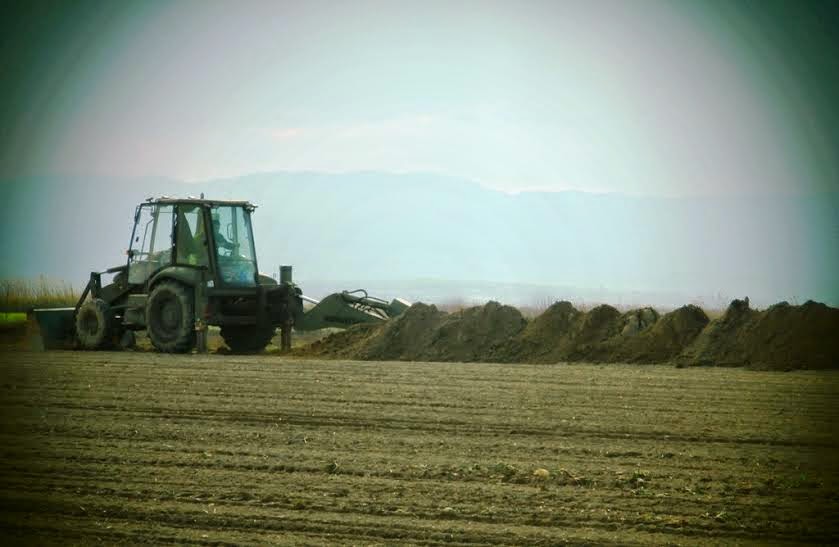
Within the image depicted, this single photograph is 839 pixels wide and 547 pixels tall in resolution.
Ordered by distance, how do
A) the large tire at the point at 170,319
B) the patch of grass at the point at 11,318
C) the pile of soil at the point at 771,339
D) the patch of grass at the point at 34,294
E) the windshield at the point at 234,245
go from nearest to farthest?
the pile of soil at the point at 771,339 < the large tire at the point at 170,319 < the windshield at the point at 234,245 < the patch of grass at the point at 11,318 < the patch of grass at the point at 34,294

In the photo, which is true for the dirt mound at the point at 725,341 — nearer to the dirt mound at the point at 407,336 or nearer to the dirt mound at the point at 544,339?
the dirt mound at the point at 544,339

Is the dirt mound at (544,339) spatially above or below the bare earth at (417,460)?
above

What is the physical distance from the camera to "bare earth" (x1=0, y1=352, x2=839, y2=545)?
6.90m

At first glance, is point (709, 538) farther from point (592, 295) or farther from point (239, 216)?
point (592, 295)

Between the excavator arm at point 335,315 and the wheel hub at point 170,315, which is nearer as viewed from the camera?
the wheel hub at point 170,315

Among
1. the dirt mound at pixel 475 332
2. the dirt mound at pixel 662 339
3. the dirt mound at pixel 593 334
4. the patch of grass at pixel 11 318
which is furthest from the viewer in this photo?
the patch of grass at pixel 11 318

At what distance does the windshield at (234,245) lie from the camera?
19.4 metres

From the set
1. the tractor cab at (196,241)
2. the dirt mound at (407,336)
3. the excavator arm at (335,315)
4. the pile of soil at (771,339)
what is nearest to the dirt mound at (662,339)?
the pile of soil at (771,339)

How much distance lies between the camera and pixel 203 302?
18859 mm

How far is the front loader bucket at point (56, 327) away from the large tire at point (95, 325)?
0.47 m

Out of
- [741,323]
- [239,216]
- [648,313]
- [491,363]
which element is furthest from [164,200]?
[741,323]

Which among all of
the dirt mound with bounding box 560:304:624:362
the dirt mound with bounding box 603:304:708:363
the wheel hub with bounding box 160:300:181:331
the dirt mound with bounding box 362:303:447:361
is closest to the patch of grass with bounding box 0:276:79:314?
the wheel hub with bounding box 160:300:181:331

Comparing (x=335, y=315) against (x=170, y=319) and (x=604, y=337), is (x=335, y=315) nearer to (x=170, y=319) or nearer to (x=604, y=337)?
(x=170, y=319)

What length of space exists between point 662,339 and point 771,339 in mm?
1735
